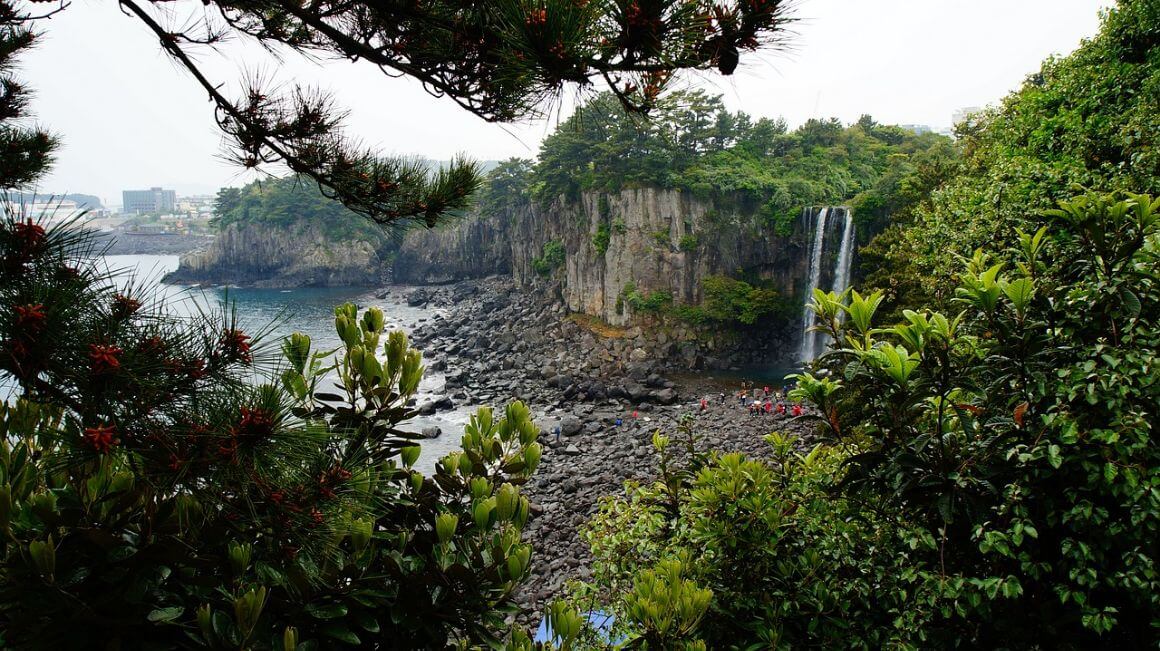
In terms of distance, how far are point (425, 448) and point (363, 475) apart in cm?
1526

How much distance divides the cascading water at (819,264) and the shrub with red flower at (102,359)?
69.6ft

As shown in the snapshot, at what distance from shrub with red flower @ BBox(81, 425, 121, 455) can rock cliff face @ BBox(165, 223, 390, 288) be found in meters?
44.5

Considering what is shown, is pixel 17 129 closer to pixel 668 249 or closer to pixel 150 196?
pixel 668 249

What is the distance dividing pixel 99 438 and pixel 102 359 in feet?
0.56

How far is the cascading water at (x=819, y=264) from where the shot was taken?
2130 cm

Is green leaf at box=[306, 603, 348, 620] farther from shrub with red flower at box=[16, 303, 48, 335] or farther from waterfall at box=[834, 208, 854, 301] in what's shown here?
waterfall at box=[834, 208, 854, 301]

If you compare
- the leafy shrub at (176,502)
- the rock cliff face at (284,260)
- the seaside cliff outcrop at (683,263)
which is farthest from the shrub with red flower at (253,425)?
the rock cliff face at (284,260)

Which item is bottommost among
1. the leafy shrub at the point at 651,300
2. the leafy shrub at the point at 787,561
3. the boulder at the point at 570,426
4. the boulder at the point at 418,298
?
the boulder at the point at 570,426

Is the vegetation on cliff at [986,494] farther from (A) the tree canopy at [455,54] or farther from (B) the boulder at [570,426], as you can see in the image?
(B) the boulder at [570,426]

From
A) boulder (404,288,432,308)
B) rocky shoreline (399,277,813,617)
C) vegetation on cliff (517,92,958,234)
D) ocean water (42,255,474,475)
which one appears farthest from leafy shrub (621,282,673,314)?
boulder (404,288,432,308)

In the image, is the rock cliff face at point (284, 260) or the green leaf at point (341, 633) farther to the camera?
the rock cliff face at point (284, 260)

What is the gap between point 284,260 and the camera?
43.8 metres

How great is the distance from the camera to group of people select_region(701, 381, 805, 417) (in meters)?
16.2

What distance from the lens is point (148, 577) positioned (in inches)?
58.7
